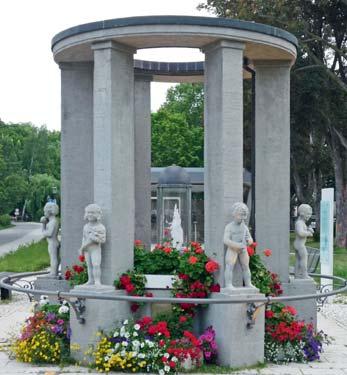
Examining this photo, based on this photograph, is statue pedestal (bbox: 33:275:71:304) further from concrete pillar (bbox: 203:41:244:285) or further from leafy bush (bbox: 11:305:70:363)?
concrete pillar (bbox: 203:41:244:285)

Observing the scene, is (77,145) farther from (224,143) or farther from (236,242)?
(236,242)

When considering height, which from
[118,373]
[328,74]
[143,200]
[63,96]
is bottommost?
[118,373]

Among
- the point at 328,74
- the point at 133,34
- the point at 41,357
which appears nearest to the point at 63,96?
the point at 133,34

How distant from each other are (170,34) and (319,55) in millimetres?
24688

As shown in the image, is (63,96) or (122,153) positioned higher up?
(63,96)

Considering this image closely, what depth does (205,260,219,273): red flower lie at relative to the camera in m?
9.82

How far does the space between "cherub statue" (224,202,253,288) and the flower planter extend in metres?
0.83

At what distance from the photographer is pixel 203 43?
1043cm

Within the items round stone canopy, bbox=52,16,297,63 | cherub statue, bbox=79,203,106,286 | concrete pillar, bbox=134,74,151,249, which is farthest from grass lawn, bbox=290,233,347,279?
cherub statue, bbox=79,203,106,286

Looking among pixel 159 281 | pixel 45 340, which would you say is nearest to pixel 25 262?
pixel 45 340

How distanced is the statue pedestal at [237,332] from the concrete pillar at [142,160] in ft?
12.2

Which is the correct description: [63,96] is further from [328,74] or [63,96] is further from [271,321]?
[328,74]

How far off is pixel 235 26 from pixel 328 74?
22.7 metres

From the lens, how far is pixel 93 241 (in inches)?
389
